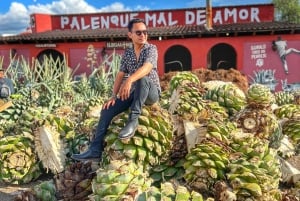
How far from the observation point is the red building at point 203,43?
666 inches

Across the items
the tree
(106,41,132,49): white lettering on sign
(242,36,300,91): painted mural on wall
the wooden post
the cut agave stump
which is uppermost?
the tree

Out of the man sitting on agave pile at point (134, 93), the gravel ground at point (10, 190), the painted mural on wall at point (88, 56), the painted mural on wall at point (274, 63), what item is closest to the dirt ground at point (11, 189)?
the gravel ground at point (10, 190)

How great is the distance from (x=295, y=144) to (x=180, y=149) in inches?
50.0

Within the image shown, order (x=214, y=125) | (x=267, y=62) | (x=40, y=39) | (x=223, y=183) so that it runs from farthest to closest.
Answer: (x=40, y=39) → (x=267, y=62) → (x=214, y=125) → (x=223, y=183)

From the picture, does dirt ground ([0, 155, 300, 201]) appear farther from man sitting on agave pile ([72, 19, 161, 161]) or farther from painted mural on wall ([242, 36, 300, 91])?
painted mural on wall ([242, 36, 300, 91])

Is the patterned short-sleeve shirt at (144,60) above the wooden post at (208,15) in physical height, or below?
below

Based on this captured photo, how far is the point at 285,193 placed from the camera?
9.62 ft

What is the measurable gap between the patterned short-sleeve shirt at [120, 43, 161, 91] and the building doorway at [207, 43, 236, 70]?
14316 millimetres

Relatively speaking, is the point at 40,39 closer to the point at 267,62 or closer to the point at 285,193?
the point at 267,62

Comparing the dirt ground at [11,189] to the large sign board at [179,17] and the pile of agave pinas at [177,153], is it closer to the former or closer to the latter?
the pile of agave pinas at [177,153]

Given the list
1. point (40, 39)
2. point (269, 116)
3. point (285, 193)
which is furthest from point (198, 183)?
point (40, 39)

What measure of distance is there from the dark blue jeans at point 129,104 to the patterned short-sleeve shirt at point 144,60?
175 mm

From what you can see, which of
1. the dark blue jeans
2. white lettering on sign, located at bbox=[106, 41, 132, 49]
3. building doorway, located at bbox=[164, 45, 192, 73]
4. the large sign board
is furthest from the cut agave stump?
the large sign board

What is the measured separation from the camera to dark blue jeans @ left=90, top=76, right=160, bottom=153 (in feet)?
10.5
